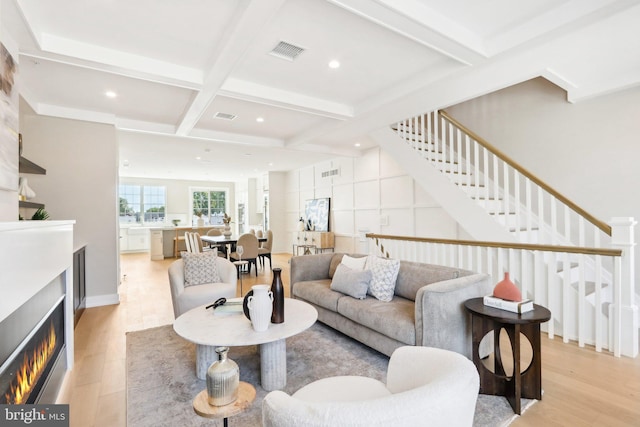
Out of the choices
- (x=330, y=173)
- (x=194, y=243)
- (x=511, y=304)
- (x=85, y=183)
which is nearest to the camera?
(x=511, y=304)

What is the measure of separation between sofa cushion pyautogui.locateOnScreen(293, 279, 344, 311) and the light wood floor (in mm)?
1624

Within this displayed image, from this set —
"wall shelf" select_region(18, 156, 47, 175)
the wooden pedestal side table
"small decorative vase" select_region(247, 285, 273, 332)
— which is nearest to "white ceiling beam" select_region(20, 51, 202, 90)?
"wall shelf" select_region(18, 156, 47, 175)

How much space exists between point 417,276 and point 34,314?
2805mm

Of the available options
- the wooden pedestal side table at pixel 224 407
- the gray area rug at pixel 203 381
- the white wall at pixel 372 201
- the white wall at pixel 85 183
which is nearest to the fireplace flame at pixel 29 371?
the gray area rug at pixel 203 381

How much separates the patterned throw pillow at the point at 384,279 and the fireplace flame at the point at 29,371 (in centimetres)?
247

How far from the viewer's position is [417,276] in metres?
2.90

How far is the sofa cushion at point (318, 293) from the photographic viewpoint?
3109 mm

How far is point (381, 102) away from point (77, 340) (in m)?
4.44

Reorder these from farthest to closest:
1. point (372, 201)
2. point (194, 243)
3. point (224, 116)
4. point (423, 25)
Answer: point (372, 201), point (194, 243), point (224, 116), point (423, 25)

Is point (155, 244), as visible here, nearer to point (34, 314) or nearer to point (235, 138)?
point (235, 138)

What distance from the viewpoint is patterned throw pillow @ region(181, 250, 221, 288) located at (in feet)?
11.3

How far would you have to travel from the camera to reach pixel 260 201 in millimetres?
11117

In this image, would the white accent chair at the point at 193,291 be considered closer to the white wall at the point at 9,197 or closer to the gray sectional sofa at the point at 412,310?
the gray sectional sofa at the point at 412,310

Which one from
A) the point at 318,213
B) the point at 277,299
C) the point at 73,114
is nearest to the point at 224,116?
the point at 73,114
